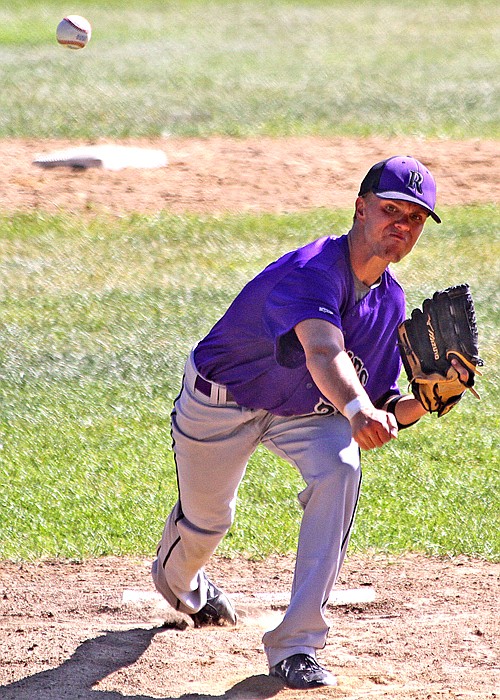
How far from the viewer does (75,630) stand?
509 cm

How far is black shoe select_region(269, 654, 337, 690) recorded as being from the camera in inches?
172

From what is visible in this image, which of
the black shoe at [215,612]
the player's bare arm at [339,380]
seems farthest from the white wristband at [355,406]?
the black shoe at [215,612]

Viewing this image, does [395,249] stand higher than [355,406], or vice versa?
[395,249]

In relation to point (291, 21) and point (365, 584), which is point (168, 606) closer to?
point (365, 584)

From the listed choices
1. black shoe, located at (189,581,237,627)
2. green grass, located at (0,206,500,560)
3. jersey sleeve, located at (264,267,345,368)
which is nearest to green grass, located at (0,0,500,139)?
green grass, located at (0,206,500,560)

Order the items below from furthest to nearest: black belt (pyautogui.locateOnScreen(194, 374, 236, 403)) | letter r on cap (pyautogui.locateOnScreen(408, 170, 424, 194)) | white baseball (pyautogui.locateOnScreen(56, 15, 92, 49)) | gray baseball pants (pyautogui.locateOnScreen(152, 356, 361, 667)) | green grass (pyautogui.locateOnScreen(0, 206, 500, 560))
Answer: white baseball (pyautogui.locateOnScreen(56, 15, 92, 49))
green grass (pyautogui.locateOnScreen(0, 206, 500, 560))
black belt (pyautogui.locateOnScreen(194, 374, 236, 403))
letter r on cap (pyautogui.locateOnScreen(408, 170, 424, 194))
gray baseball pants (pyautogui.locateOnScreen(152, 356, 361, 667))

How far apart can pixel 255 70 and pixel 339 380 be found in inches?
670

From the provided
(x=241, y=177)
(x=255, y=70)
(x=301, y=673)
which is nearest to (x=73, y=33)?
(x=241, y=177)

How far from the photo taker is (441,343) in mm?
4492

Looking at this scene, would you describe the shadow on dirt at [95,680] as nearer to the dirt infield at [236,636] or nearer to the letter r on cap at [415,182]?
the dirt infield at [236,636]

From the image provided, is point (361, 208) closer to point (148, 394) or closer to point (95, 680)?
point (95, 680)

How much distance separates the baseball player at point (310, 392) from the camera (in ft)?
13.8

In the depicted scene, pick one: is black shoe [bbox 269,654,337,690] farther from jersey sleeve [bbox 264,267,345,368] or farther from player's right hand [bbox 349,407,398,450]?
jersey sleeve [bbox 264,267,345,368]

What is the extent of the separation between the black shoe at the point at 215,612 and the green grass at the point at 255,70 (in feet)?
36.0
